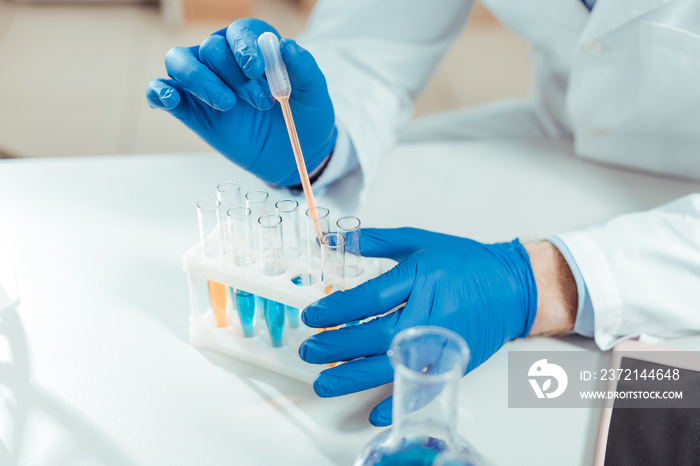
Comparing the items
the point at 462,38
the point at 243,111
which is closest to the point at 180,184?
the point at 243,111

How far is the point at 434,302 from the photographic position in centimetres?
95

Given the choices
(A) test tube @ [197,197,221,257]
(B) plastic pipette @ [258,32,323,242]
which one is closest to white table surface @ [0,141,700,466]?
(A) test tube @ [197,197,221,257]

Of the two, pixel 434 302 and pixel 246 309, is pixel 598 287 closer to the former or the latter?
pixel 434 302

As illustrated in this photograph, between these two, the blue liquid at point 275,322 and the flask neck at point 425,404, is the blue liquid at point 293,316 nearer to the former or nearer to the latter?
the blue liquid at point 275,322

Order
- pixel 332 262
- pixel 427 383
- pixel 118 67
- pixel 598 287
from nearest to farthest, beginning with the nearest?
1. pixel 427 383
2. pixel 332 262
3. pixel 598 287
4. pixel 118 67

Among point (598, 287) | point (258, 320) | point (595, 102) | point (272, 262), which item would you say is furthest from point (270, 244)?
point (595, 102)

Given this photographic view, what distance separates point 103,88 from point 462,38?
7.68 ft

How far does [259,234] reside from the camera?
0.98 meters

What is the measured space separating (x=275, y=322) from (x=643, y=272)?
0.61 meters

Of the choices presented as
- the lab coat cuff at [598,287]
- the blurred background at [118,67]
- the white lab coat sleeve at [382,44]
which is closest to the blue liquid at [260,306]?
the lab coat cuff at [598,287]

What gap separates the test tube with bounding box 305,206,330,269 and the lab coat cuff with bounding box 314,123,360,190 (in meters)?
0.36

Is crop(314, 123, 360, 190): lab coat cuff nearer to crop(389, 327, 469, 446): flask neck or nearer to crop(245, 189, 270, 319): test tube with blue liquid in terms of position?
crop(245, 189, 270, 319): test tube with blue liquid

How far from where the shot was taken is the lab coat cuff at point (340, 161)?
1.32 m

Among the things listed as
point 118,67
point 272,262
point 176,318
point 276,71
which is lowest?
point 118,67
